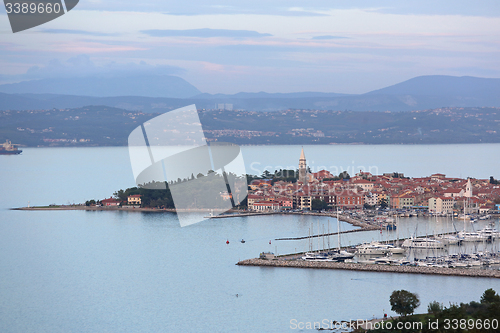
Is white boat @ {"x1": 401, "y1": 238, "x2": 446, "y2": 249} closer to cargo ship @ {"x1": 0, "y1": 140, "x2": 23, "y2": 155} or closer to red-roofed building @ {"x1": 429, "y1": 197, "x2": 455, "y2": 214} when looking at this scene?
red-roofed building @ {"x1": 429, "y1": 197, "x2": 455, "y2": 214}

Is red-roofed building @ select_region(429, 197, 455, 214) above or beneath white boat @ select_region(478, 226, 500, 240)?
above

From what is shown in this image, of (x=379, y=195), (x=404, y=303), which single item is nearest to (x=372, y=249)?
(x=404, y=303)

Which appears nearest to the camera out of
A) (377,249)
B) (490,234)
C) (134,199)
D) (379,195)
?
(377,249)

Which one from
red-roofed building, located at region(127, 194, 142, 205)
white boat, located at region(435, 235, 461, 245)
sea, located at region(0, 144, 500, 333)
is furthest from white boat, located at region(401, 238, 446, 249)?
red-roofed building, located at region(127, 194, 142, 205)

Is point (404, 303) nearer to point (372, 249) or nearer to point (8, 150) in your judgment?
point (372, 249)

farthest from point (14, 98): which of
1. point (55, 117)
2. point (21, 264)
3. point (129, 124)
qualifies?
point (21, 264)

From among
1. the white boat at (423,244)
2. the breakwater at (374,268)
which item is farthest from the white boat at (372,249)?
the breakwater at (374,268)
